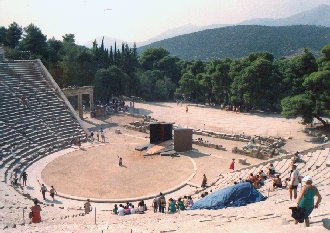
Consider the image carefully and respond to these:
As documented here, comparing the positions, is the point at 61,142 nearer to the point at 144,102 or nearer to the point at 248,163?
the point at 248,163

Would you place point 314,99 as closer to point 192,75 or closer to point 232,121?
point 232,121

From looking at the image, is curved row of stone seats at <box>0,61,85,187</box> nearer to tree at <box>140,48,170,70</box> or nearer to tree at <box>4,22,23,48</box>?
tree at <box>4,22,23,48</box>

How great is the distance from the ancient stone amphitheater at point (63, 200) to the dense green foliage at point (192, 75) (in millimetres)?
13699

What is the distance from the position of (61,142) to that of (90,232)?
2455cm

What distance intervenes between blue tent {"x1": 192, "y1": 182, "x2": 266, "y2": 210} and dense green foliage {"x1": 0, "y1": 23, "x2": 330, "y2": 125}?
81.7 feet

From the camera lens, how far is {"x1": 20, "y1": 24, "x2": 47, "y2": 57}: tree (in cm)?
6501

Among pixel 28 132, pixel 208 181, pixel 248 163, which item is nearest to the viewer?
pixel 208 181

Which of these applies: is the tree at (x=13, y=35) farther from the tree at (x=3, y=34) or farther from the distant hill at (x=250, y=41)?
the distant hill at (x=250, y=41)

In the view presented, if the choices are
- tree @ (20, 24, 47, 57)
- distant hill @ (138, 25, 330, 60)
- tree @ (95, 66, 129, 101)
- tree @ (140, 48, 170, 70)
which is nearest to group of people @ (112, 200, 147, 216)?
tree @ (95, 66, 129, 101)

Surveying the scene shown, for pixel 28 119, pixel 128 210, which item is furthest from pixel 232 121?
pixel 128 210

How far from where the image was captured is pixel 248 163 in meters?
31.9

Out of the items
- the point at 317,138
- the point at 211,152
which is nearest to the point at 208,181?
the point at 211,152

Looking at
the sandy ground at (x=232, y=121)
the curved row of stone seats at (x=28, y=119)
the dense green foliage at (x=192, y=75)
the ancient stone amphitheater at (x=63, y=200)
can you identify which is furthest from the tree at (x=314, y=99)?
the curved row of stone seats at (x=28, y=119)

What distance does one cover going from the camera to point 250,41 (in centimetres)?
16612
